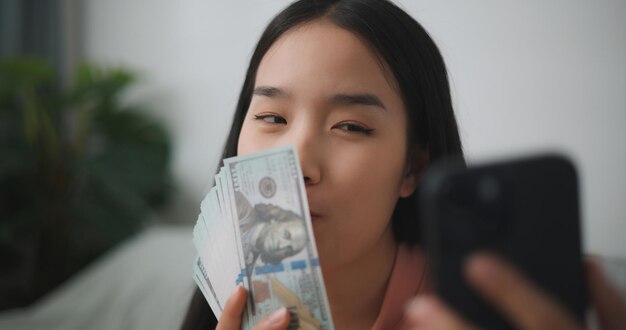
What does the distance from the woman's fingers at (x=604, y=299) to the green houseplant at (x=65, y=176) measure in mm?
2594

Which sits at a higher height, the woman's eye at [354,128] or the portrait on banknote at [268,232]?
the woman's eye at [354,128]

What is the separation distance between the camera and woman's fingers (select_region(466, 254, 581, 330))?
0.51 meters

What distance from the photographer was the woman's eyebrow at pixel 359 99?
3.02 ft

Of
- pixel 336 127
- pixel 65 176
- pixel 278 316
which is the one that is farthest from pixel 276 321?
pixel 65 176

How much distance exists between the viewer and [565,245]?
622 mm

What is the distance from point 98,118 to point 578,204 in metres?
3.11

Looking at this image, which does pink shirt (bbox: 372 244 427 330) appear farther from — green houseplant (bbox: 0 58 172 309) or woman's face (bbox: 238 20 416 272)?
green houseplant (bbox: 0 58 172 309)

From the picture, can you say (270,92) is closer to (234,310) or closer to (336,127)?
(336,127)

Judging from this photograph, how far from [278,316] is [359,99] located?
0.36 m

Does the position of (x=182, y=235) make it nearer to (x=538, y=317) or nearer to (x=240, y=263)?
(x=240, y=263)

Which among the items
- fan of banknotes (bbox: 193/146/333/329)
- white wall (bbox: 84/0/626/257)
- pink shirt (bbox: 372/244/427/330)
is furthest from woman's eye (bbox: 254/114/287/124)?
white wall (bbox: 84/0/626/257)

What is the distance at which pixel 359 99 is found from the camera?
0.94 metres

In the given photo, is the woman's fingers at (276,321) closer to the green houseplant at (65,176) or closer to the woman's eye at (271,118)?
the woman's eye at (271,118)

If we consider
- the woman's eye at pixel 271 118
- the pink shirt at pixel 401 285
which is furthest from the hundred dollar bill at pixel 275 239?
the pink shirt at pixel 401 285
